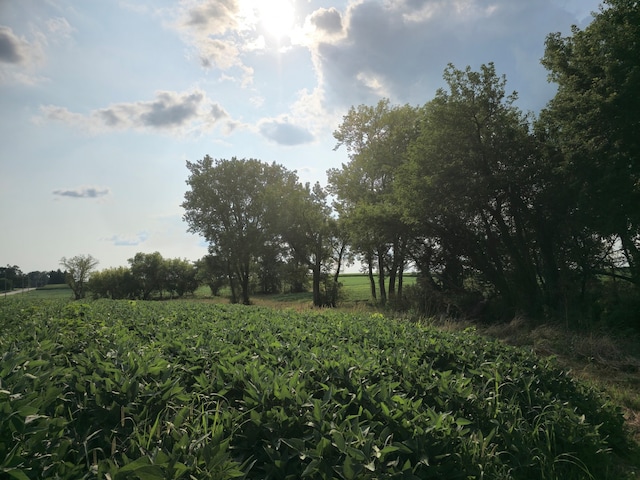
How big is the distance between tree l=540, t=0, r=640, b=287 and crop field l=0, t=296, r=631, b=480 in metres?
10.9

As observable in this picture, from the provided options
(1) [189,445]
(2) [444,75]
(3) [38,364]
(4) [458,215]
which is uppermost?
(2) [444,75]

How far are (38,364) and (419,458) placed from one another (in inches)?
128

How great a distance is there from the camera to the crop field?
2266mm

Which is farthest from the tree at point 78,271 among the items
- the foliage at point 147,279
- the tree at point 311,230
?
the tree at point 311,230

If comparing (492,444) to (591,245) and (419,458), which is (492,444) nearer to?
(419,458)

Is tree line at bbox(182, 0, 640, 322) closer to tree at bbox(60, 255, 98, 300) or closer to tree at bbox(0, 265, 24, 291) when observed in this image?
tree at bbox(60, 255, 98, 300)

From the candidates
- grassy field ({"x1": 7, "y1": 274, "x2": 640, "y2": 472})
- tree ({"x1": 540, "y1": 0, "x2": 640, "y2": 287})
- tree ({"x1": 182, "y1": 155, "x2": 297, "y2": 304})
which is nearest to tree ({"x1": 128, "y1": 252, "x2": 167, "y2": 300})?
tree ({"x1": 182, "y1": 155, "x2": 297, "y2": 304})

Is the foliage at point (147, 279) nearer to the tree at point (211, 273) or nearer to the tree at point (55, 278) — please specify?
the tree at point (211, 273)

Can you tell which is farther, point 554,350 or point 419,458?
point 554,350

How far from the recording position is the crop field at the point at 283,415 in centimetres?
227

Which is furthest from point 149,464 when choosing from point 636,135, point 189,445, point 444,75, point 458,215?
point 444,75

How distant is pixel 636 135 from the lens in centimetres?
1297

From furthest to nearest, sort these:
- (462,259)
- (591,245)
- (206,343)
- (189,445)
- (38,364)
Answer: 1. (462,259)
2. (591,245)
3. (206,343)
4. (38,364)
5. (189,445)

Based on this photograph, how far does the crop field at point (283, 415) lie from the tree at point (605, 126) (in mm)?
10891
